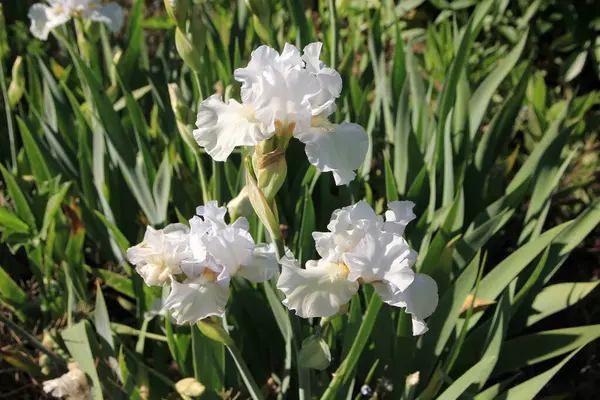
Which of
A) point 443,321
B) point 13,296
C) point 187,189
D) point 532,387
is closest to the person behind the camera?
point 532,387

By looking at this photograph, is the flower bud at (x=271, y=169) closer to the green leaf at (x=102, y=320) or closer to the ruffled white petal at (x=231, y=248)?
the ruffled white petal at (x=231, y=248)

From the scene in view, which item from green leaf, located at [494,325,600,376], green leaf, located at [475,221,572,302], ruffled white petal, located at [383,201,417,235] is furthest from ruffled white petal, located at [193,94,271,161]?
green leaf, located at [494,325,600,376]

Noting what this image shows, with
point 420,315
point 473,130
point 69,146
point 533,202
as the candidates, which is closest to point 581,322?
point 533,202

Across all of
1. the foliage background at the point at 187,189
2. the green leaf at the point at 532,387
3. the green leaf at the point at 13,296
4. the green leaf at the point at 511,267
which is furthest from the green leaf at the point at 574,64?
the green leaf at the point at 13,296

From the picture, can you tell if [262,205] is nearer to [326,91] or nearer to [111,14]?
[326,91]

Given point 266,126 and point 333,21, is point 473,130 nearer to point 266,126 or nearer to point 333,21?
point 333,21

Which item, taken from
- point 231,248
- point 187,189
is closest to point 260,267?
point 231,248

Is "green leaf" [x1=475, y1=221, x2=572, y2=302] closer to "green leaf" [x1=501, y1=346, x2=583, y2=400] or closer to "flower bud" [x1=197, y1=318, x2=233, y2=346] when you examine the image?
"green leaf" [x1=501, y1=346, x2=583, y2=400]
